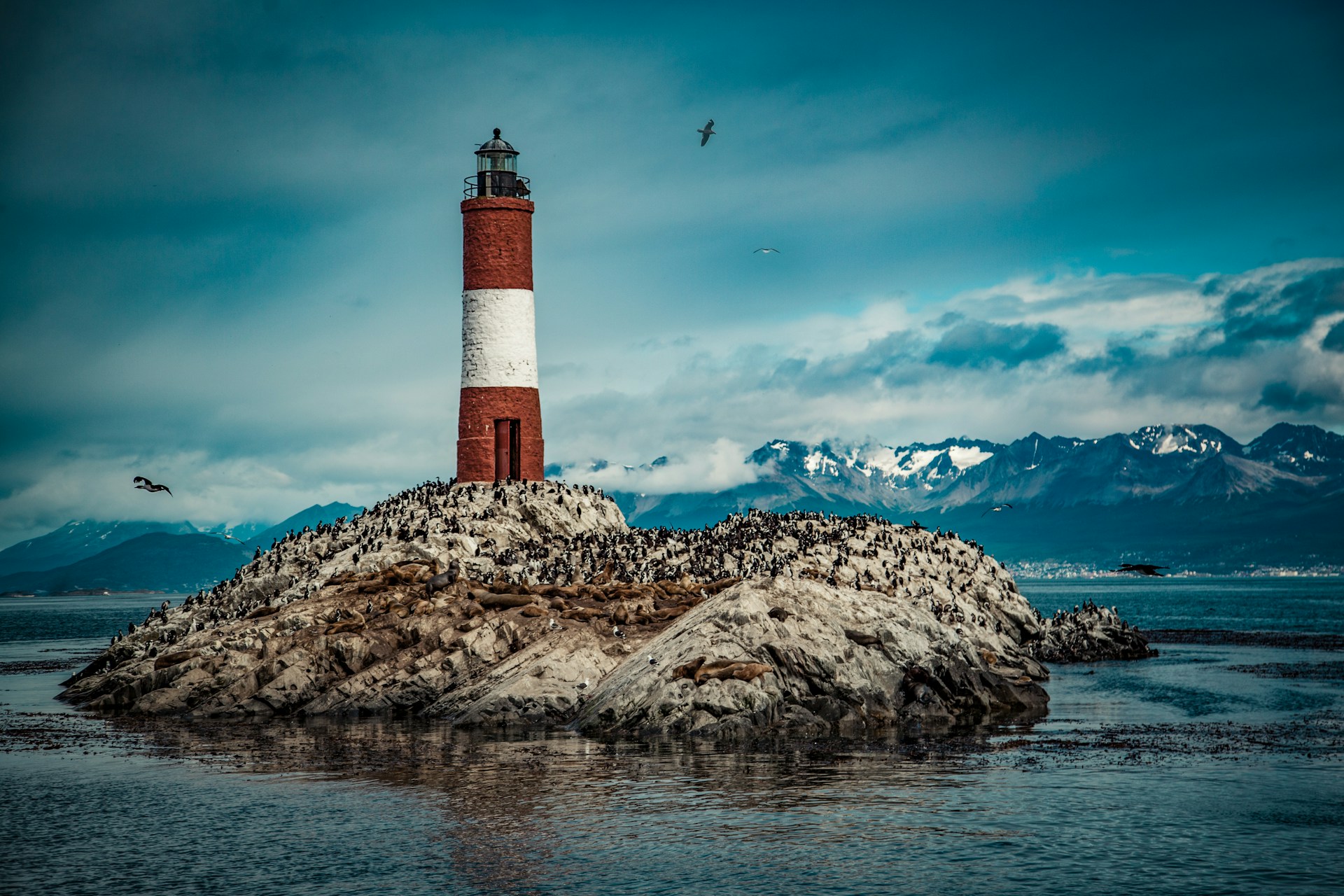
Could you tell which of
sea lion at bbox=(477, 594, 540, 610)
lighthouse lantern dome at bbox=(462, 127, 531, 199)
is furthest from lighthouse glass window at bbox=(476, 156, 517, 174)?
sea lion at bbox=(477, 594, 540, 610)

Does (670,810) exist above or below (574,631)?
below

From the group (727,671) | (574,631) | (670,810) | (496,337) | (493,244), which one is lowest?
(670,810)

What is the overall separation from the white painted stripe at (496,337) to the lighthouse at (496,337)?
0.12 feet

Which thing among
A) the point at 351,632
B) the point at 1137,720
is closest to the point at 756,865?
the point at 1137,720

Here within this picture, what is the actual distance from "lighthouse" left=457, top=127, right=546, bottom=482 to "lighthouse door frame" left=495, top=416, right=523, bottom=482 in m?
0.04

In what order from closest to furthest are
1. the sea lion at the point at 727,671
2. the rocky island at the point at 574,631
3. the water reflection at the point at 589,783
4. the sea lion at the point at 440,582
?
the water reflection at the point at 589,783 < the sea lion at the point at 727,671 < the rocky island at the point at 574,631 < the sea lion at the point at 440,582

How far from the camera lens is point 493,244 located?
200 feet

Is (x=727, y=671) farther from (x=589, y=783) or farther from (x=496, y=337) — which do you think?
(x=496, y=337)

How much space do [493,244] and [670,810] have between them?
41225 mm

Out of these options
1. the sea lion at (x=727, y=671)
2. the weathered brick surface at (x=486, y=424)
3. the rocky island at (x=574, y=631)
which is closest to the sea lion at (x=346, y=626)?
the rocky island at (x=574, y=631)

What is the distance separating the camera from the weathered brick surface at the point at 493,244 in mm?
60969

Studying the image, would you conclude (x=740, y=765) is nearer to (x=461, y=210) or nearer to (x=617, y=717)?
(x=617, y=717)

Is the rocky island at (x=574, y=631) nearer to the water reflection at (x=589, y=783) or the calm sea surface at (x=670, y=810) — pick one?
the calm sea surface at (x=670, y=810)

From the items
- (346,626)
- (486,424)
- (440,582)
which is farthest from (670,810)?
(486,424)
